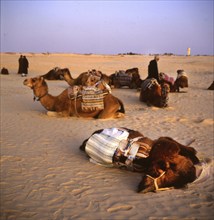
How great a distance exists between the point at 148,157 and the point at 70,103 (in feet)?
13.1

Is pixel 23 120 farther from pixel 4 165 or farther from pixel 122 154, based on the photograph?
pixel 122 154

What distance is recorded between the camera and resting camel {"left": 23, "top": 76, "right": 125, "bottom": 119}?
291 inches

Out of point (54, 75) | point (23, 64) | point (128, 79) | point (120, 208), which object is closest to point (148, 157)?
point (120, 208)

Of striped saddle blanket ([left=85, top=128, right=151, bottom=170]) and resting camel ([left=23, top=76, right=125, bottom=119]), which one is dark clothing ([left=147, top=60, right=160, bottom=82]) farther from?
striped saddle blanket ([left=85, top=128, right=151, bottom=170])

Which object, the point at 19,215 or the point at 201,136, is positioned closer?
the point at 19,215

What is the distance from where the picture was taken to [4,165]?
4480mm

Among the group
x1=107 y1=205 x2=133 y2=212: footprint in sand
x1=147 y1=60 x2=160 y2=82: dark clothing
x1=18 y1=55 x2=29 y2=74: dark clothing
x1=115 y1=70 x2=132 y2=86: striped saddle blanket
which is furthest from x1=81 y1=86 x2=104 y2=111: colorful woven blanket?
x1=18 y1=55 x2=29 y2=74: dark clothing

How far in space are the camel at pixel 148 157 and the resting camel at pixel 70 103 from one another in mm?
2916

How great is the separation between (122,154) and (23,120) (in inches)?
167

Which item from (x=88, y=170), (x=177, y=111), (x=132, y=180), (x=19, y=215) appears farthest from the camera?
(x=177, y=111)

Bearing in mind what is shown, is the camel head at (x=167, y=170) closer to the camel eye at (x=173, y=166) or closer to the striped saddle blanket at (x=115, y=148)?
the camel eye at (x=173, y=166)

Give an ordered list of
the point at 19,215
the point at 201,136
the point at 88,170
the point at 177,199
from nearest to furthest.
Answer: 1. the point at 19,215
2. the point at 177,199
3. the point at 88,170
4. the point at 201,136

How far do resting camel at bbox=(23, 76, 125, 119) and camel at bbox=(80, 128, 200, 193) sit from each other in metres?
2.92

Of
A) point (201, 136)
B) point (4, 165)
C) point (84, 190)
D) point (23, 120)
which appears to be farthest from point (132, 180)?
point (23, 120)
